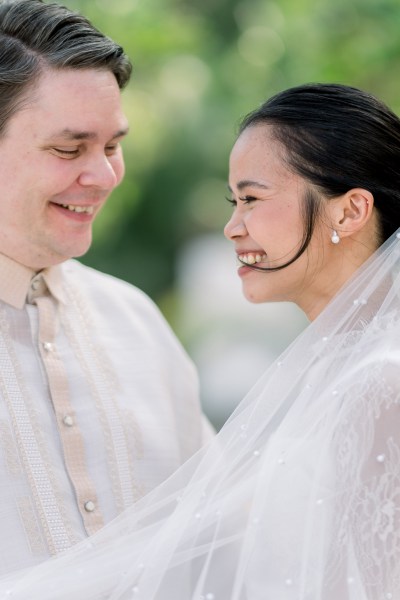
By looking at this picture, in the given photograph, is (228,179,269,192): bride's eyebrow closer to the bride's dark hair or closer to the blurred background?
the bride's dark hair

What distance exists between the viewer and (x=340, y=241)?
2.72 meters

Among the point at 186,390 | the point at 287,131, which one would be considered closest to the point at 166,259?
the point at 186,390

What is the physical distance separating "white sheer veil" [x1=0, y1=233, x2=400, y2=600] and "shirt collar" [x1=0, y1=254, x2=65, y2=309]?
867mm

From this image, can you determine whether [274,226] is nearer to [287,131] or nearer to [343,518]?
[287,131]

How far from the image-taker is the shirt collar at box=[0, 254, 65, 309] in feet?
10.7

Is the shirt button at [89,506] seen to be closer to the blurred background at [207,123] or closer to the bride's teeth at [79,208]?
the bride's teeth at [79,208]

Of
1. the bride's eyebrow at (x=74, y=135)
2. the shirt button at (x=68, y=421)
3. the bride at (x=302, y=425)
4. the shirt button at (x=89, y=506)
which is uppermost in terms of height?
the bride's eyebrow at (x=74, y=135)

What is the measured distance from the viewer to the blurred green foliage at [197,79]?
252 inches

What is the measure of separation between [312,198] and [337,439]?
65 cm

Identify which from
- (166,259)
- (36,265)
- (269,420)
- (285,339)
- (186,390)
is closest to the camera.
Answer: (269,420)

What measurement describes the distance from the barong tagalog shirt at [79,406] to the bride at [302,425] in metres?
0.35

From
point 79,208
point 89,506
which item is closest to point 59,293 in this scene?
point 79,208

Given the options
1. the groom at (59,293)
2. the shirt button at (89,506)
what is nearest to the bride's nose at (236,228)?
the groom at (59,293)

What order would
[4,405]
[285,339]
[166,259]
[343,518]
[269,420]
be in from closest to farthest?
[343,518]
[269,420]
[4,405]
[285,339]
[166,259]
